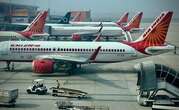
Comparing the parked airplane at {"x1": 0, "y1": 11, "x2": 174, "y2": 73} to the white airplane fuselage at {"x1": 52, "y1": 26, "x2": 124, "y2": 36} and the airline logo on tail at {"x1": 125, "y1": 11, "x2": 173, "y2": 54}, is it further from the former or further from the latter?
the white airplane fuselage at {"x1": 52, "y1": 26, "x2": 124, "y2": 36}

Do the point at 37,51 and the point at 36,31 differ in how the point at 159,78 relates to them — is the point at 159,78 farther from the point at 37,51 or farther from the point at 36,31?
the point at 36,31

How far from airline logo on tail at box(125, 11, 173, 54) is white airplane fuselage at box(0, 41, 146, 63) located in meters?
0.93

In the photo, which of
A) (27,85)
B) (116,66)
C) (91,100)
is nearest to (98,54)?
(116,66)

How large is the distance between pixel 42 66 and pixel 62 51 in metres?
4.60

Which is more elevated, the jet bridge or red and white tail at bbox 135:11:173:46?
red and white tail at bbox 135:11:173:46

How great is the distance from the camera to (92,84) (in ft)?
136

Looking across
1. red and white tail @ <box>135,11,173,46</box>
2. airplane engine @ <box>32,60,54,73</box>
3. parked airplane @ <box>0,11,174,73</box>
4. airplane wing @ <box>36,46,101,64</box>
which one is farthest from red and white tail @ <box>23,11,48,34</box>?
airplane engine @ <box>32,60,54,73</box>

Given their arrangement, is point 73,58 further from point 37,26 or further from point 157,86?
point 37,26

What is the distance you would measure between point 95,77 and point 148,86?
13.4m

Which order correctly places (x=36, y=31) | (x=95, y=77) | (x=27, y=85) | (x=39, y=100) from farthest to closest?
(x=36, y=31), (x=95, y=77), (x=27, y=85), (x=39, y=100)

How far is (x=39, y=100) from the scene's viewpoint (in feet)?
112

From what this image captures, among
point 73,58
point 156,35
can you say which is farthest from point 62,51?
point 156,35

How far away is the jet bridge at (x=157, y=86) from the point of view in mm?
32438

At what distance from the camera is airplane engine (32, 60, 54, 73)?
44.6 metres
